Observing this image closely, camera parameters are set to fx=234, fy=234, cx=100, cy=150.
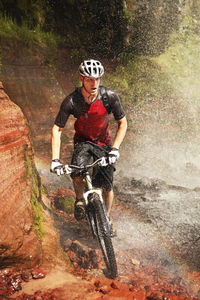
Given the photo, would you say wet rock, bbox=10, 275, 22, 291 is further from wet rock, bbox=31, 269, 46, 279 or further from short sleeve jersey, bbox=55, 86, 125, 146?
short sleeve jersey, bbox=55, 86, 125, 146

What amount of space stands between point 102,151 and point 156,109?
10.1 metres

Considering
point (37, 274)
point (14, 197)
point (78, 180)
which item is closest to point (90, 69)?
point (78, 180)

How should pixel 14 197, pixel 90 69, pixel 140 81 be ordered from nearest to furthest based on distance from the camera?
pixel 14 197, pixel 90 69, pixel 140 81

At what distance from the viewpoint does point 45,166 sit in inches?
308

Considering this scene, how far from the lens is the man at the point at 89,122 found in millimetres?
3594

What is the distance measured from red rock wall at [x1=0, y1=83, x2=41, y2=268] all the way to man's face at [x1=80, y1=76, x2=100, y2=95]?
1.29m

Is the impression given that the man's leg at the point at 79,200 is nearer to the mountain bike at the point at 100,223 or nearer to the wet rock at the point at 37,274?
the mountain bike at the point at 100,223

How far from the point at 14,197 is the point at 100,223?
50.3 inches

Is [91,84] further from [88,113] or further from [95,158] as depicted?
[95,158]

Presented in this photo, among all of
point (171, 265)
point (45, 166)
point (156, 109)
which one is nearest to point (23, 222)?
point (171, 265)

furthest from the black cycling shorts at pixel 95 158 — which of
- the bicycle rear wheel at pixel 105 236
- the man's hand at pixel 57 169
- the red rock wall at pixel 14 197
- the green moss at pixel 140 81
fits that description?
the green moss at pixel 140 81

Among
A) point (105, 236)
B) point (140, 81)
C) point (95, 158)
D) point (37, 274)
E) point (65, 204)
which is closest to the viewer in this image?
point (37, 274)

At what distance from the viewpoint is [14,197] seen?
3180mm

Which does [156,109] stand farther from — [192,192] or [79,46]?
[192,192]
